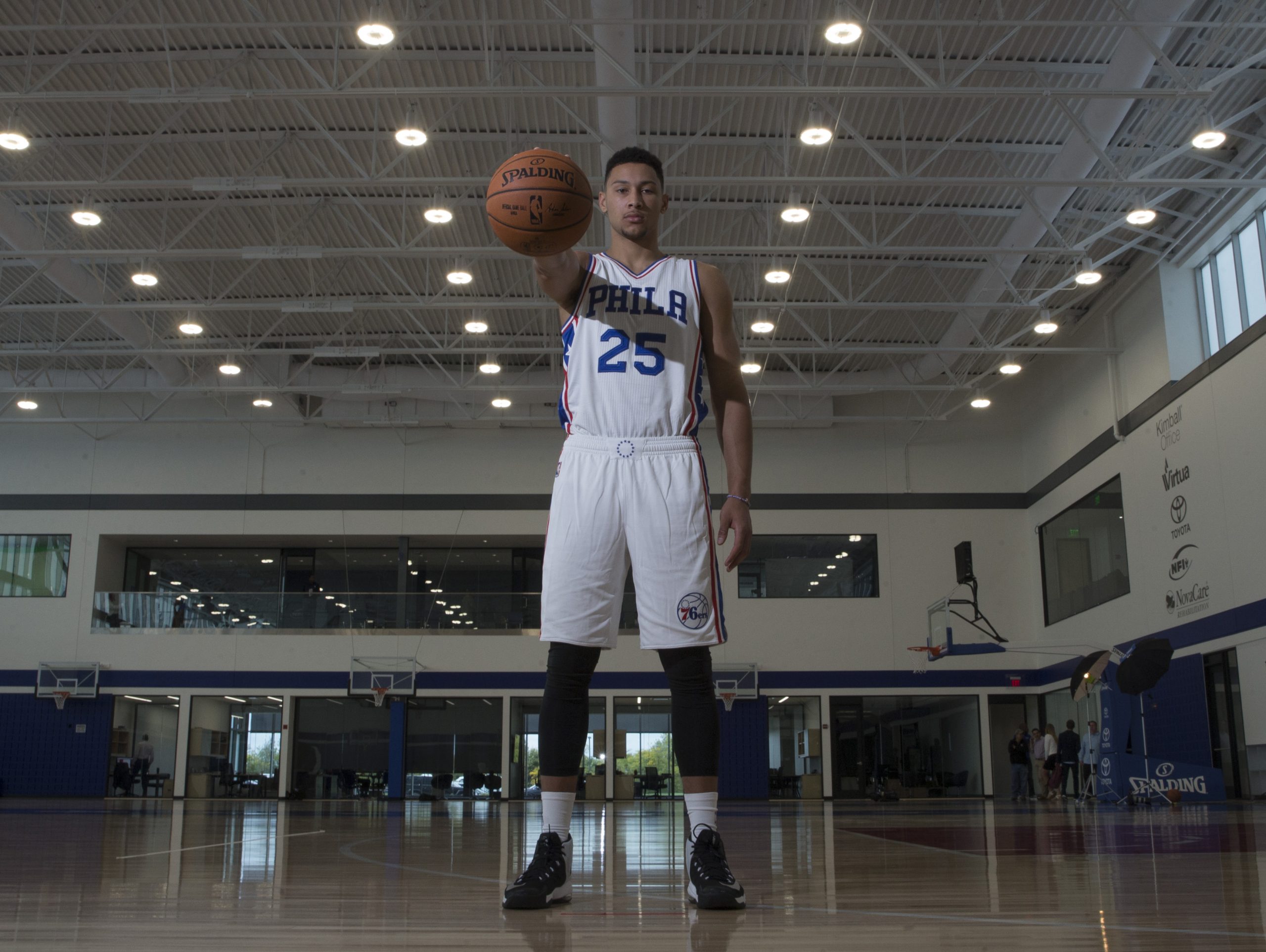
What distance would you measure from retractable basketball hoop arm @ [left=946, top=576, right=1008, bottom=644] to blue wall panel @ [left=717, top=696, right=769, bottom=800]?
168 inches

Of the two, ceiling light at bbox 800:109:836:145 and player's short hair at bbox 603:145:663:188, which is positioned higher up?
ceiling light at bbox 800:109:836:145

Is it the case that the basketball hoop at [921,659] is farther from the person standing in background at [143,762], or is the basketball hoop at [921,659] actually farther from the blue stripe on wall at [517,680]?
the person standing in background at [143,762]

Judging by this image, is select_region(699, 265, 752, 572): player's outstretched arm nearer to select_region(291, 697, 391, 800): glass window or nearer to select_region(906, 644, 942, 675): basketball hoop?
select_region(906, 644, 942, 675): basketball hoop

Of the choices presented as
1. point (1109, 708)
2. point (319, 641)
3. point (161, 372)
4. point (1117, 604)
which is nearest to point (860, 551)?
point (1117, 604)

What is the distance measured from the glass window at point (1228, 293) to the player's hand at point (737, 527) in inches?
622

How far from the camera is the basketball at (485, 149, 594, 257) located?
10.1 ft

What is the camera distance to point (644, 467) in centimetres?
304

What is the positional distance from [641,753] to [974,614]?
7.36 metres

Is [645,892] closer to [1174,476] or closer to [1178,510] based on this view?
[1178,510]

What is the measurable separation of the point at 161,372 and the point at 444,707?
28.2ft

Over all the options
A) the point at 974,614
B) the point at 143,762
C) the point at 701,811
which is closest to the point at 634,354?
the point at 701,811

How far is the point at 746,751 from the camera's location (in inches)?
890

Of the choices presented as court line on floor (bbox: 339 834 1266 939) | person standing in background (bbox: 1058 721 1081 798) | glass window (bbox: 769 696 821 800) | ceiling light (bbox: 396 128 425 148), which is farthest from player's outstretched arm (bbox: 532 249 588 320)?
glass window (bbox: 769 696 821 800)

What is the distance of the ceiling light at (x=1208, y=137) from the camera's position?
12.1 m
